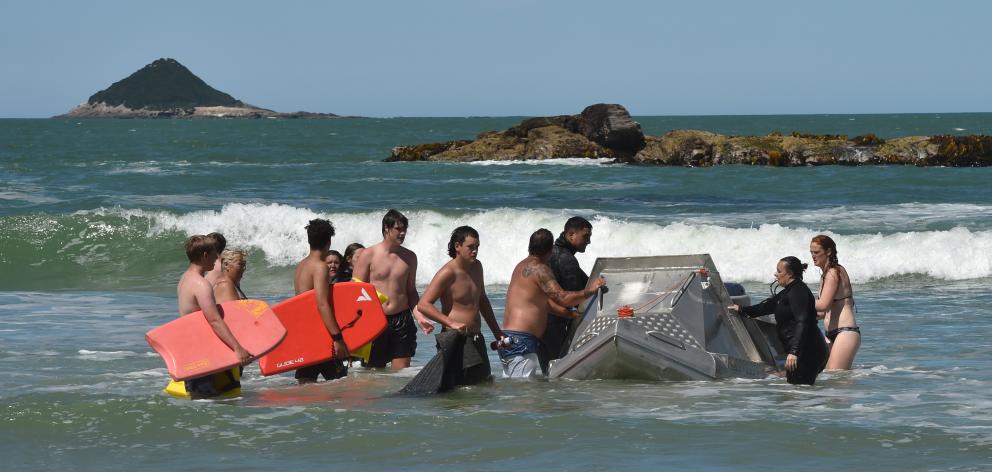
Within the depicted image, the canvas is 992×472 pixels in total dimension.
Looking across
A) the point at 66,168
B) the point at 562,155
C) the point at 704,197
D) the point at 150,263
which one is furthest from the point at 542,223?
the point at 66,168

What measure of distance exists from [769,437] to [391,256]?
3.44 metres

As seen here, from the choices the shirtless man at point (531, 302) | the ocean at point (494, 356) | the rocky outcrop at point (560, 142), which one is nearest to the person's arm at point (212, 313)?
the ocean at point (494, 356)

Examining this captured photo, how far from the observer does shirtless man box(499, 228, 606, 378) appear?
9492 mm

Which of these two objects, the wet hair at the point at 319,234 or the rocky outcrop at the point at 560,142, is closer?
the wet hair at the point at 319,234

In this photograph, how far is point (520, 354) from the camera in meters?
9.73

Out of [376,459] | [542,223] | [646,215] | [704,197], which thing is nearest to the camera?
[376,459]

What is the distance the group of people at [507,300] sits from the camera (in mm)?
9219

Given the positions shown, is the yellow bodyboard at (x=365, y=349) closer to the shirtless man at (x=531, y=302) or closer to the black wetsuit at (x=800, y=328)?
the shirtless man at (x=531, y=302)

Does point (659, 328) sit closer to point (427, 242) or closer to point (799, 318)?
point (799, 318)

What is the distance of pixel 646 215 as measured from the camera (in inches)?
1142

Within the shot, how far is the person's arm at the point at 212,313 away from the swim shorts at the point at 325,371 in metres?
1.37

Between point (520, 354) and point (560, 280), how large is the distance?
658 mm

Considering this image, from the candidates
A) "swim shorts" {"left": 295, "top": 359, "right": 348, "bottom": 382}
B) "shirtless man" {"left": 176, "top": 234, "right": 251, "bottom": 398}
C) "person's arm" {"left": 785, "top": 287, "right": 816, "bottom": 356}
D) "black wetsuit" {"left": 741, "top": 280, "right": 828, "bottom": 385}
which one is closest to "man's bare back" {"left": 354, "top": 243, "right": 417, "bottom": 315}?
"swim shorts" {"left": 295, "top": 359, "right": 348, "bottom": 382}

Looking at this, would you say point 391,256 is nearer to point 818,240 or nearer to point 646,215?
point 818,240
